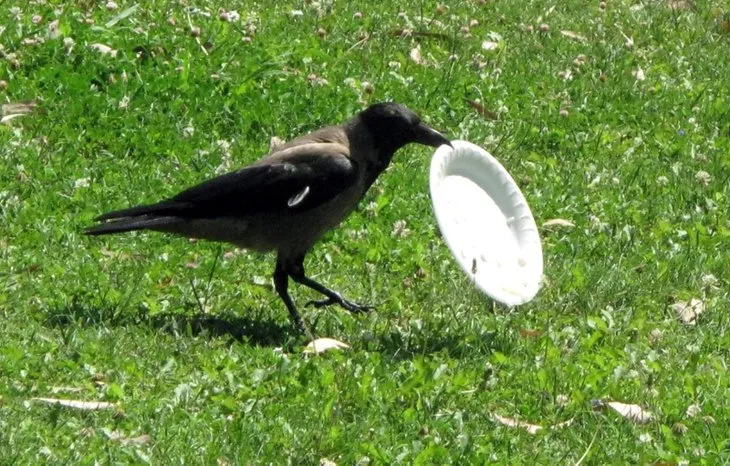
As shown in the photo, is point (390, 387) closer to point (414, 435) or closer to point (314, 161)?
point (414, 435)

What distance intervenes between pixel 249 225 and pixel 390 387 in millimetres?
1431

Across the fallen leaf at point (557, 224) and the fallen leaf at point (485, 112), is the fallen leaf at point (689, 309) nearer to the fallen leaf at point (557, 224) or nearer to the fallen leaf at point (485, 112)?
the fallen leaf at point (557, 224)

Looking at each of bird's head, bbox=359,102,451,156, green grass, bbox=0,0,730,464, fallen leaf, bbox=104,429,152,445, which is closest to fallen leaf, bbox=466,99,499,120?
green grass, bbox=0,0,730,464

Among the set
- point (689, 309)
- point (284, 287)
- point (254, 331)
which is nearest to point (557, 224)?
point (689, 309)

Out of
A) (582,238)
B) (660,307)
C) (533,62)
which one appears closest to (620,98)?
(533,62)

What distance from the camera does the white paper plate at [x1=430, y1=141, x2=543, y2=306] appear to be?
22.6 ft

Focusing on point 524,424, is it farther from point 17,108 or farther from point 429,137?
point 17,108

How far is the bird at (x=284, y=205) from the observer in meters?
6.86

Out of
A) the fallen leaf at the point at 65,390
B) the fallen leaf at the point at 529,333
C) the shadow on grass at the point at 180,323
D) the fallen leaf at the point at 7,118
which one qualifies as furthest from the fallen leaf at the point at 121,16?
the fallen leaf at the point at 65,390

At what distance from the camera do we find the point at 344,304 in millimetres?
6914

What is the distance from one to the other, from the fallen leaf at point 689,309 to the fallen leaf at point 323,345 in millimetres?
1694

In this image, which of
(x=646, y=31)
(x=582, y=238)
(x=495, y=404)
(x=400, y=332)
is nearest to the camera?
(x=495, y=404)

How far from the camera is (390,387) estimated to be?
5789mm

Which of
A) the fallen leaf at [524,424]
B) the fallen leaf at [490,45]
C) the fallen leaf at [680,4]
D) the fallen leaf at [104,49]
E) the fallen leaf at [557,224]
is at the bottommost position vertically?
the fallen leaf at [680,4]
